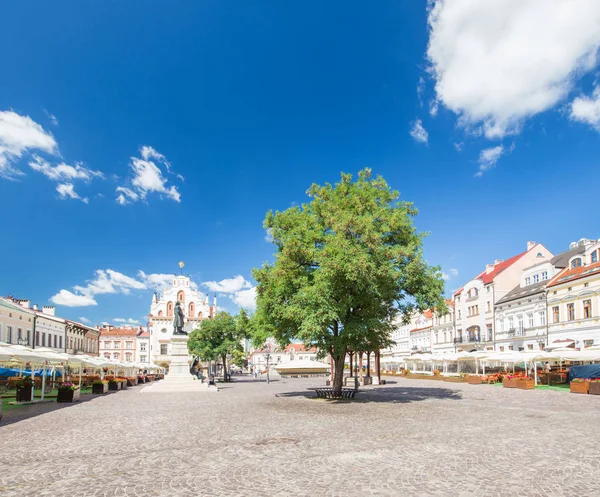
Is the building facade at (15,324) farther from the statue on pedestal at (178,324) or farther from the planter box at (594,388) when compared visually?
the planter box at (594,388)

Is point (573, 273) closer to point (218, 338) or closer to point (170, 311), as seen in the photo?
point (218, 338)

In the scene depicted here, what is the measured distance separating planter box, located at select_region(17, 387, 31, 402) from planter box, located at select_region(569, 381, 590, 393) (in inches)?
1194

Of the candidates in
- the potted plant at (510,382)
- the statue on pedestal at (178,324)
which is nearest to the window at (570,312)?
the potted plant at (510,382)

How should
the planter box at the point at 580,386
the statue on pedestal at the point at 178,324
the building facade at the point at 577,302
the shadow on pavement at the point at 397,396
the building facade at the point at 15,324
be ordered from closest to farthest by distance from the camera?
1. the shadow on pavement at the point at 397,396
2. the planter box at the point at 580,386
3. the building facade at the point at 577,302
4. the statue on pedestal at the point at 178,324
5. the building facade at the point at 15,324

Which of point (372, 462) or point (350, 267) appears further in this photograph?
point (350, 267)

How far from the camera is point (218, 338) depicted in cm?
5506

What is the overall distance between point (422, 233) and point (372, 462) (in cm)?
1666

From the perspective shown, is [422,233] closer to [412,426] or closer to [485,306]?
[412,426]

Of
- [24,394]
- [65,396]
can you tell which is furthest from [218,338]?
[24,394]

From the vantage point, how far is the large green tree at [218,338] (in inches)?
2119

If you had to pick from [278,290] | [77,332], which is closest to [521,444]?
[278,290]

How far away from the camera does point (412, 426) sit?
1485 centimetres

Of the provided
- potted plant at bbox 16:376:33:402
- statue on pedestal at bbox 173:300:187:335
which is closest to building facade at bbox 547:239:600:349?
statue on pedestal at bbox 173:300:187:335

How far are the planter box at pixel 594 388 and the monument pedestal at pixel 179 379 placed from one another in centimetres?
2361
